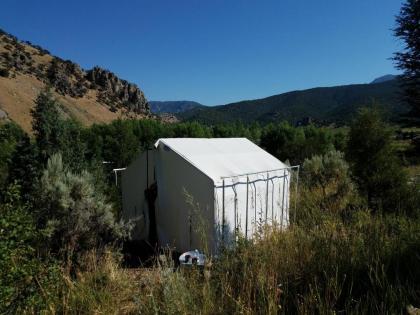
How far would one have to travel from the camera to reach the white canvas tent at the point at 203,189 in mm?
6902

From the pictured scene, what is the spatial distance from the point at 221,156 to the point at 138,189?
7.29 feet

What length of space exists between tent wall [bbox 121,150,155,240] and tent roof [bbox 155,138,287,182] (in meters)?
0.81

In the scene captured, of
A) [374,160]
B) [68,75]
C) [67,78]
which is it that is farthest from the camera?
[68,75]

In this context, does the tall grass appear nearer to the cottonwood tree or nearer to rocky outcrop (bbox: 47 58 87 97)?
the cottonwood tree

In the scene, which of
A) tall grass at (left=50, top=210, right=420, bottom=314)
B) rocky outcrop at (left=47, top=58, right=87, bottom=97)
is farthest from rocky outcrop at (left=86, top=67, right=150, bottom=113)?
tall grass at (left=50, top=210, right=420, bottom=314)

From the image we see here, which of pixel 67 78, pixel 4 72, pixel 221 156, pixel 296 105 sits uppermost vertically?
pixel 67 78

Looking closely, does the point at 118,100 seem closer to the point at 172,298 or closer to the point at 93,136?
the point at 93,136

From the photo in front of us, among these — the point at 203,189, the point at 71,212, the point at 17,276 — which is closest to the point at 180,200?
the point at 203,189

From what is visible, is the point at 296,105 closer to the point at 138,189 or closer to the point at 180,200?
the point at 138,189

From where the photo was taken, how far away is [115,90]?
216 ft

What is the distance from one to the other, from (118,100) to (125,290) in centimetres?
6279

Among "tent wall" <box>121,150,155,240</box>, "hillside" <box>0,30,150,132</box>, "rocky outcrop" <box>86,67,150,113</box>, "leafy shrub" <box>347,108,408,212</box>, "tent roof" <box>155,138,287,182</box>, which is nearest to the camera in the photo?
"tent roof" <box>155,138,287,182</box>

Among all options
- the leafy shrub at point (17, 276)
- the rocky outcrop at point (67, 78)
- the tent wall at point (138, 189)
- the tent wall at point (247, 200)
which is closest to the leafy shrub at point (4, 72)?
the rocky outcrop at point (67, 78)

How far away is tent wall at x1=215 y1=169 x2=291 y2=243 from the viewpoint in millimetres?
6859
